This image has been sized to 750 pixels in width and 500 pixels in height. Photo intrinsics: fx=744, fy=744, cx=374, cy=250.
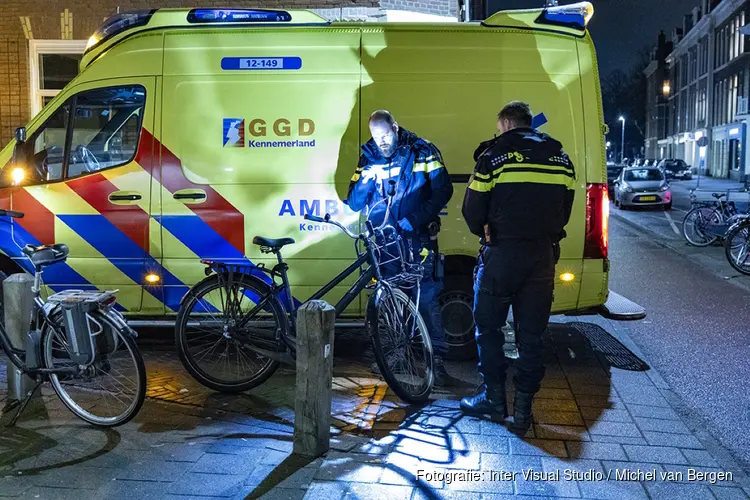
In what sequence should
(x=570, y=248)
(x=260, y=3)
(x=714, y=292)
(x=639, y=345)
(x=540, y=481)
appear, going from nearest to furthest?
(x=540, y=481) < (x=570, y=248) < (x=639, y=345) < (x=714, y=292) < (x=260, y=3)

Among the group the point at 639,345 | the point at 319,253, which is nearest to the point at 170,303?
the point at 319,253

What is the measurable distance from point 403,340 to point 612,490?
5.86 ft

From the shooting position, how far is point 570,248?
585 cm

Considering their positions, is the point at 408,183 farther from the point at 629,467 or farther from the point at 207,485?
the point at 207,485

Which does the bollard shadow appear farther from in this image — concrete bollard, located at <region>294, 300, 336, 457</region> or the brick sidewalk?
concrete bollard, located at <region>294, 300, 336, 457</region>

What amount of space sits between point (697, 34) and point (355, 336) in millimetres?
65241

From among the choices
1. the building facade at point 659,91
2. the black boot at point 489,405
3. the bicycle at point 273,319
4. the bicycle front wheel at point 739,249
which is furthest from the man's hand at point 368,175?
the building facade at point 659,91

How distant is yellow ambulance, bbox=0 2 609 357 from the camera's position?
19.1 feet

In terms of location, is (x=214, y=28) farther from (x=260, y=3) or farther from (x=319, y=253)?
(x=260, y=3)

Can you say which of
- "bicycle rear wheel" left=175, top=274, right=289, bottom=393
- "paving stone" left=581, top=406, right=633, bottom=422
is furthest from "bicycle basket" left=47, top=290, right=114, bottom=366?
"paving stone" left=581, top=406, right=633, bottom=422

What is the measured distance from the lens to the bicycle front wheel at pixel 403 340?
196 inches

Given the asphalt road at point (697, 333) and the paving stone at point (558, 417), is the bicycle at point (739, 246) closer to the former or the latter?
the asphalt road at point (697, 333)

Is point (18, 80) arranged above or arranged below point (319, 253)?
above

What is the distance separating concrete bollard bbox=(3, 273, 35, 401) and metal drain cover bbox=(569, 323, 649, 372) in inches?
176
